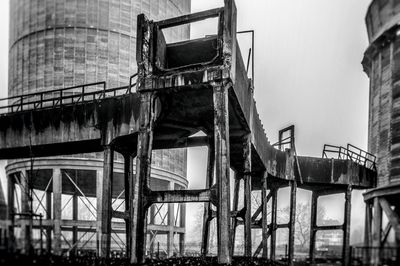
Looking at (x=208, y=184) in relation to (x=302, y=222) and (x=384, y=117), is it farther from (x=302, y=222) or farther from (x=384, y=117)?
(x=302, y=222)

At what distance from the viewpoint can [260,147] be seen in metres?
21.3

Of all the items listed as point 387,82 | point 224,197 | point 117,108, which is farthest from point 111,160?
point 387,82

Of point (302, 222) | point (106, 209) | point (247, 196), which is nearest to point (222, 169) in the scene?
point (247, 196)

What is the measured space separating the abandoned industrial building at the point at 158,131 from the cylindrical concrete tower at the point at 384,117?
7 cm

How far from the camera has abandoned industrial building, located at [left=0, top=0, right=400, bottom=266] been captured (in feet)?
45.0

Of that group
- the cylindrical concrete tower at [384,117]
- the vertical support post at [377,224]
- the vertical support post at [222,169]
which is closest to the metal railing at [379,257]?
the vertical support post at [222,169]

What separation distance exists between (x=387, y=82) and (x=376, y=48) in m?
2.09

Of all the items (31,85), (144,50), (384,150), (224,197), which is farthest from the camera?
(31,85)

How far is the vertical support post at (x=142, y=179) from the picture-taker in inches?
533

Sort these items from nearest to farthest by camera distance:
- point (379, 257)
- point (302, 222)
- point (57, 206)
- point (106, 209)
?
point (379, 257), point (106, 209), point (57, 206), point (302, 222)

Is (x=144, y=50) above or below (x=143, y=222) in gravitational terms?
above

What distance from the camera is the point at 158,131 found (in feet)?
59.9

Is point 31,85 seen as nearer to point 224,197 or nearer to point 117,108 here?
point 117,108

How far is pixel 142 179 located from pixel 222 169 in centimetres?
256
